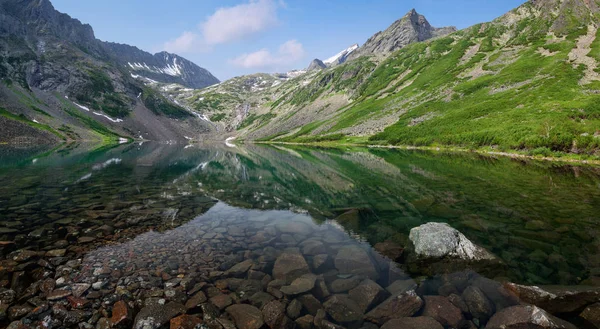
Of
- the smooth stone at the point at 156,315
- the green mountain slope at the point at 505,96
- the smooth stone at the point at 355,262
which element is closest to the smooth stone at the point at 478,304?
the smooth stone at the point at 355,262

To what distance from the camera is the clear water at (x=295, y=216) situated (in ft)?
44.9

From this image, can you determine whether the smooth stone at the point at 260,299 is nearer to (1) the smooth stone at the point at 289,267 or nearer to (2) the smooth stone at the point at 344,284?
(1) the smooth stone at the point at 289,267

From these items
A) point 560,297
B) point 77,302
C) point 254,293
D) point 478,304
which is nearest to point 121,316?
point 77,302

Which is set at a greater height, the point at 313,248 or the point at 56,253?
the point at 313,248

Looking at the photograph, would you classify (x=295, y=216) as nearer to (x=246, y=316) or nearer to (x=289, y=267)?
(x=289, y=267)

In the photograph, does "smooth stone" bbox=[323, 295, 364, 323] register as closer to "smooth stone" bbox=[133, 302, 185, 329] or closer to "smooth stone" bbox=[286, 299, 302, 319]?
"smooth stone" bbox=[286, 299, 302, 319]

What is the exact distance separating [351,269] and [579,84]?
5119 inches

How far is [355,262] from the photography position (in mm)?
13625

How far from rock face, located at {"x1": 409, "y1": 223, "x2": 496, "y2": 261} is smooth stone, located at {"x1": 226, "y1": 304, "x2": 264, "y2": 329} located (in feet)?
29.9

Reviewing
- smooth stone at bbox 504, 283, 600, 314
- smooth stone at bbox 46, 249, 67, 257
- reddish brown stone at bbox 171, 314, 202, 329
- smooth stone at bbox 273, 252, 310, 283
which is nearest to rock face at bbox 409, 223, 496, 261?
smooth stone at bbox 504, 283, 600, 314

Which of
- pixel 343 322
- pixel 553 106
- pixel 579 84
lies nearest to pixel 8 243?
pixel 343 322

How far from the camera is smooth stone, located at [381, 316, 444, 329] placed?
8945 mm

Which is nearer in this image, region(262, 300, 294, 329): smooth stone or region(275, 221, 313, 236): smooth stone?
region(262, 300, 294, 329): smooth stone

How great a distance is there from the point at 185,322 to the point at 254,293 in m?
2.73
